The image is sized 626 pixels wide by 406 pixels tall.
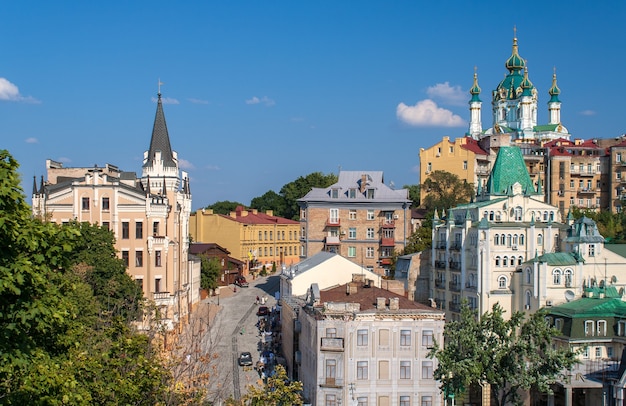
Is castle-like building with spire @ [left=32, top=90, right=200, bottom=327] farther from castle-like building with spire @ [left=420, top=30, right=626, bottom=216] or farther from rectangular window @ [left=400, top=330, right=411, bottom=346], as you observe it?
castle-like building with spire @ [left=420, top=30, right=626, bottom=216]

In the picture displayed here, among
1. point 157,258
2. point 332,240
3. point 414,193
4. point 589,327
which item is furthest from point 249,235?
point 589,327

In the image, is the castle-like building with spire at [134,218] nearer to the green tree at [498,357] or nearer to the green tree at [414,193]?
the green tree at [498,357]

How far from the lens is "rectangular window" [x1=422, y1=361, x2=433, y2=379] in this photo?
44281 millimetres

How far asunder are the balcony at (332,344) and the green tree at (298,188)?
92543 millimetres

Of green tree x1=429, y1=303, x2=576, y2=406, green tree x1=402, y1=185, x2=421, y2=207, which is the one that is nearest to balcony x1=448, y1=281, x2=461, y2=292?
green tree x1=429, y1=303, x2=576, y2=406

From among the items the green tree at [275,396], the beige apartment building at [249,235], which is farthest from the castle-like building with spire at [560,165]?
the green tree at [275,396]

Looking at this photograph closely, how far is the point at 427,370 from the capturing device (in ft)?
145

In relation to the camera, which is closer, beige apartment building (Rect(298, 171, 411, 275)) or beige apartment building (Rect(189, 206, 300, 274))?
beige apartment building (Rect(298, 171, 411, 275))

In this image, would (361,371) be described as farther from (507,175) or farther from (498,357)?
(507,175)

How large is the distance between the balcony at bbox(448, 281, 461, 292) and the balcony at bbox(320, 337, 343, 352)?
20361mm

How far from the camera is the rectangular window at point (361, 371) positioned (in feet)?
144

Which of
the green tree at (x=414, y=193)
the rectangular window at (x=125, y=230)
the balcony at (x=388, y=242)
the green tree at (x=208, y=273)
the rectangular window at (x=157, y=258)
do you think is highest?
the green tree at (x=414, y=193)

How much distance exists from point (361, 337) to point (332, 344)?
5.23ft

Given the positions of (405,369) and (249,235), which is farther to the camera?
(249,235)
